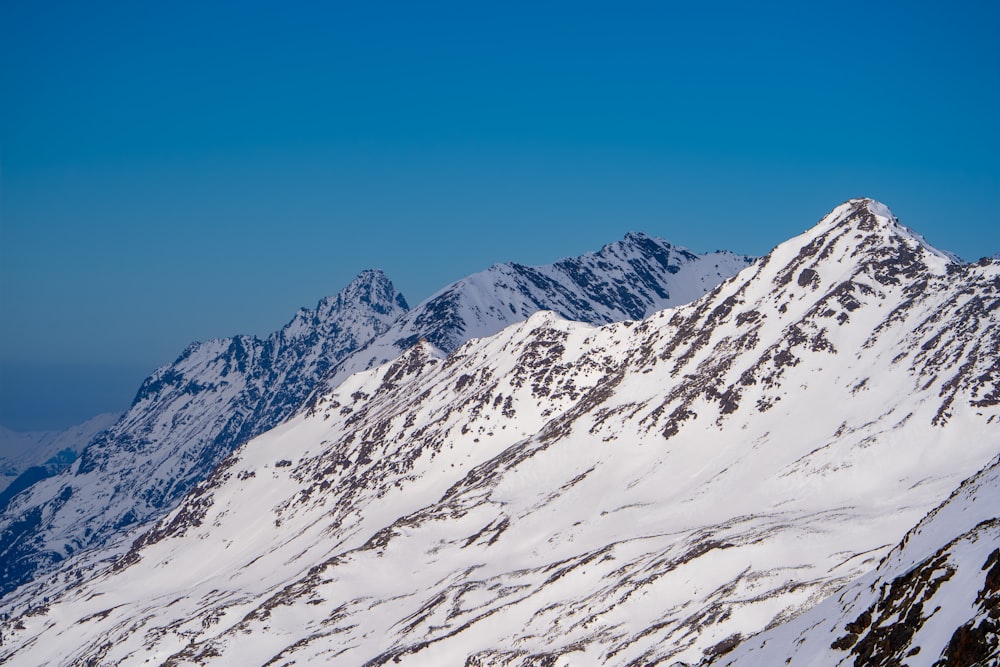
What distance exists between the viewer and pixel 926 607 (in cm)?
3309

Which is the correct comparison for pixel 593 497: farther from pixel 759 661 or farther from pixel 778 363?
pixel 759 661

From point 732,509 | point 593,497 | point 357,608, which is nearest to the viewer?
point 732,509

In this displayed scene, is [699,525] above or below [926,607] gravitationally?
below

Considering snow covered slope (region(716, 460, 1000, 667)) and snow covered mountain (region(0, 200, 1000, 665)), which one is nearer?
snow covered slope (region(716, 460, 1000, 667))

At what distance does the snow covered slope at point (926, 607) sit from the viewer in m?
30.3

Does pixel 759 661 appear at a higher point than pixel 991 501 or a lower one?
lower

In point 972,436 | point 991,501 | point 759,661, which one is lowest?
point 972,436

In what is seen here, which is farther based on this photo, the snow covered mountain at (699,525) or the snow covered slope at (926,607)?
the snow covered mountain at (699,525)

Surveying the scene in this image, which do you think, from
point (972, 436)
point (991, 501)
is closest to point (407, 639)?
point (972, 436)

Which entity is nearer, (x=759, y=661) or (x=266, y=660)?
(x=759, y=661)

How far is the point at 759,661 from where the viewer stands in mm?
42875

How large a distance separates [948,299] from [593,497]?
69882mm

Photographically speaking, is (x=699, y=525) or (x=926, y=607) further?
(x=699, y=525)

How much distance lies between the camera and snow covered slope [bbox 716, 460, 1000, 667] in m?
30.3
